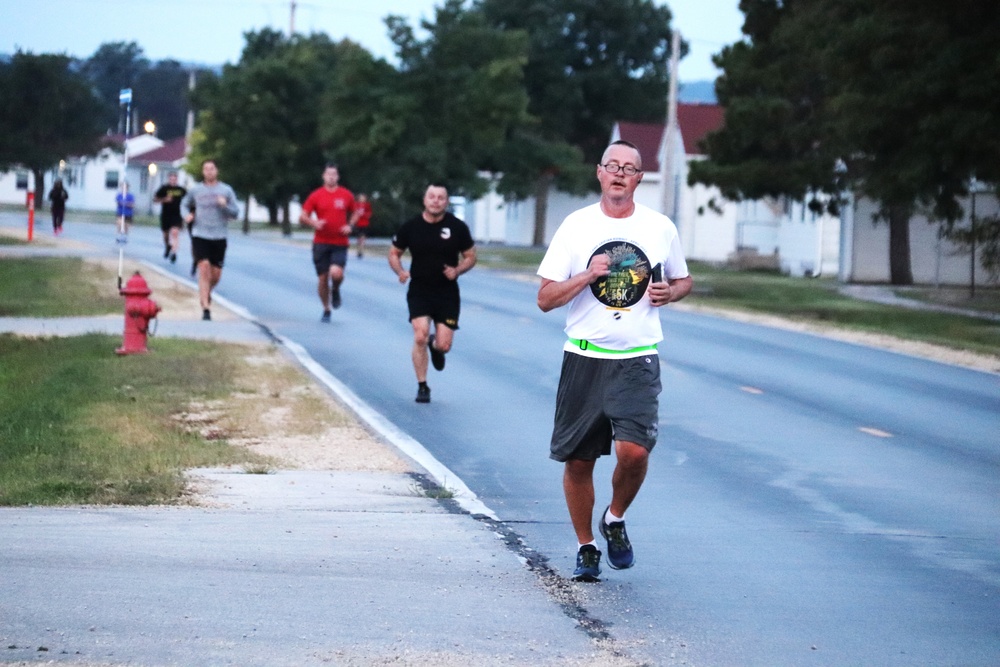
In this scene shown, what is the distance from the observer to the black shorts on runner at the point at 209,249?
21281 millimetres

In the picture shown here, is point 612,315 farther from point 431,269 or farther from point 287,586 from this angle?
point 431,269

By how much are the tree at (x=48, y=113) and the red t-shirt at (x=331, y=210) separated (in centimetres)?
4775

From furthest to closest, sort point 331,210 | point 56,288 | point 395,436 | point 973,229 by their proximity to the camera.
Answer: point 973,229 → point 56,288 → point 331,210 → point 395,436

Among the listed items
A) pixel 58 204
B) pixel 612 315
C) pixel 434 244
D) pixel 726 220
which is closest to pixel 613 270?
pixel 612 315

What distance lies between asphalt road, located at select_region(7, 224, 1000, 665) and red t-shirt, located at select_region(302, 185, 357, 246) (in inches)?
48.7

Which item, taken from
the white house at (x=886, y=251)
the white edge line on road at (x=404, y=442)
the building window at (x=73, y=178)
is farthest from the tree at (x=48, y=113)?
the white edge line on road at (x=404, y=442)

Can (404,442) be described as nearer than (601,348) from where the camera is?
No

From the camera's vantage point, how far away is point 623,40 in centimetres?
8994

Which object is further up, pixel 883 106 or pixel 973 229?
pixel 883 106

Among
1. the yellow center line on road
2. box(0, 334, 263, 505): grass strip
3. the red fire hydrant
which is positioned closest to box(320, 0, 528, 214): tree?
box(0, 334, 263, 505): grass strip

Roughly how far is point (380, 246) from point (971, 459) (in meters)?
47.8

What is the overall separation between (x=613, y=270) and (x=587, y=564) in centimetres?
131

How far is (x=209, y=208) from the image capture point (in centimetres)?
2109

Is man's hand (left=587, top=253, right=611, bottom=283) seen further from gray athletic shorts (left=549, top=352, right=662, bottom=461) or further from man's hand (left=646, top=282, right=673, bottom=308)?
gray athletic shorts (left=549, top=352, right=662, bottom=461)
